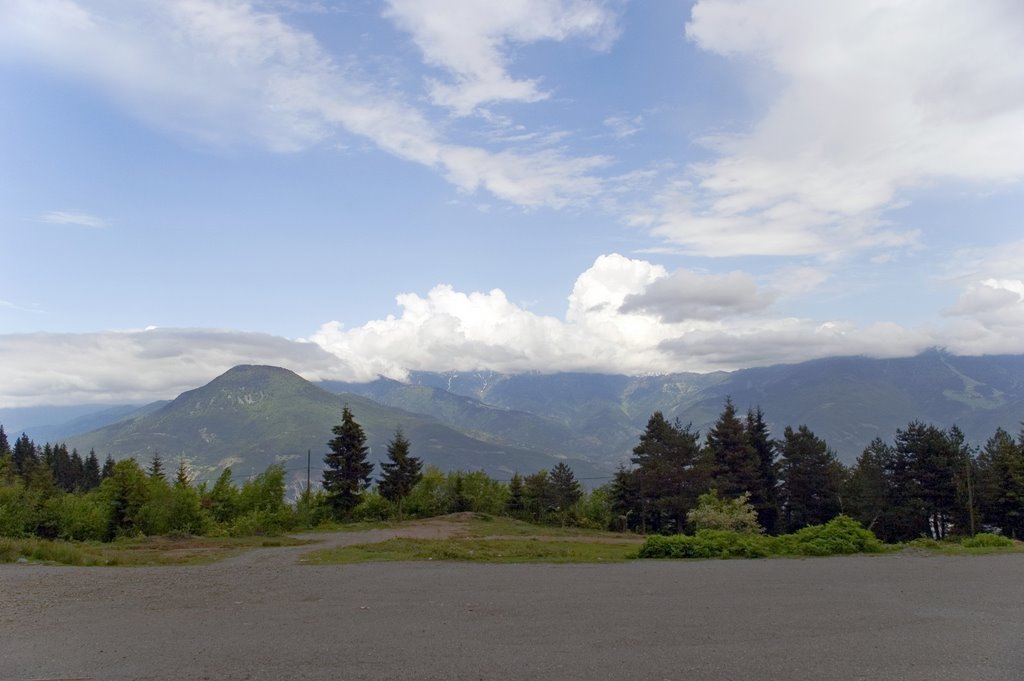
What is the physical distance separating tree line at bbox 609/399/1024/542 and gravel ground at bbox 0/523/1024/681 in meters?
34.9

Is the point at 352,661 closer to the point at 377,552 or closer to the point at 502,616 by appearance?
the point at 502,616

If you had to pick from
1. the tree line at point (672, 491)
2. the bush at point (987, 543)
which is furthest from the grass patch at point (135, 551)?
the bush at point (987, 543)

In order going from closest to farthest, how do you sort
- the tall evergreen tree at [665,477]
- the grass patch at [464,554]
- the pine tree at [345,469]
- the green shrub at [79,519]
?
the grass patch at [464,554]
the green shrub at [79,519]
the pine tree at [345,469]
the tall evergreen tree at [665,477]

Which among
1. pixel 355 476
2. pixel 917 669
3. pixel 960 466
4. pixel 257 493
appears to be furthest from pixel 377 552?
pixel 960 466

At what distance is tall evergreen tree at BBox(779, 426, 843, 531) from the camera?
56.7 m

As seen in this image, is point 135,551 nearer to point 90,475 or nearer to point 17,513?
point 17,513

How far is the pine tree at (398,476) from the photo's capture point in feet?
184

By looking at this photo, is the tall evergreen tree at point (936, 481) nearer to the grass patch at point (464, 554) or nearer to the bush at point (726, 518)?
the bush at point (726, 518)

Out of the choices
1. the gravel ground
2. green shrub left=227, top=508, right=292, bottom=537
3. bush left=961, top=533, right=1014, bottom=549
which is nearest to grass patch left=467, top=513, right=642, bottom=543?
green shrub left=227, top=508, right=292, bottom=537

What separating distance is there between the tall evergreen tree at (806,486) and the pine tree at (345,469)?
116 feet

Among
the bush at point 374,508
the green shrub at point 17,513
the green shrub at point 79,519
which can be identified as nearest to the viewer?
the green shrub at point 17,513

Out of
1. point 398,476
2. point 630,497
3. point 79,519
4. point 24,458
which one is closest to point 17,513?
point 79,519

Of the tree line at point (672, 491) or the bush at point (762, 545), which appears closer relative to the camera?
the bush at point (762, 545)

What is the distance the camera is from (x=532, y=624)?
11758 mm
